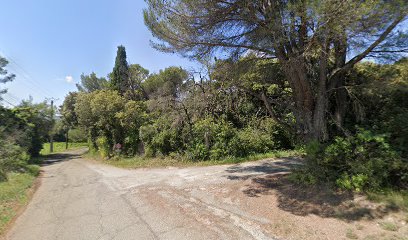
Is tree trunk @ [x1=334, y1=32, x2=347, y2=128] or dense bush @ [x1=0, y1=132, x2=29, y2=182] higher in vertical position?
tree trunk @ [x1=334, y1=32, x2=347, y2=128]

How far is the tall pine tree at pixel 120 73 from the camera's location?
25337 mm

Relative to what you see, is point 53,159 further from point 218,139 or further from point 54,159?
point 218,139

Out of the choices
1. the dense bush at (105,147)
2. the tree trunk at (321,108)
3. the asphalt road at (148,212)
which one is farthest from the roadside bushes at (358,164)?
the dense bush at (105,147)

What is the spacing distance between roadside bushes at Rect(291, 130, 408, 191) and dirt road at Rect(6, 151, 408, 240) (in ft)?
3.57

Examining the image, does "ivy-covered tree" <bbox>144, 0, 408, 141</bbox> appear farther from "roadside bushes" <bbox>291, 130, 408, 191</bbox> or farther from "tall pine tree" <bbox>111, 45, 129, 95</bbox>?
"tall pine tree" <bbox>111, 45, 129, 95</bbox>

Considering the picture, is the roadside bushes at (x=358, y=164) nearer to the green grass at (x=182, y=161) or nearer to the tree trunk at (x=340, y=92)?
the tree trunk at (x=340, y=92)

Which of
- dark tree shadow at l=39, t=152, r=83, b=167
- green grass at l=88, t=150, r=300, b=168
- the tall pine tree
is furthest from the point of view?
the tall pine tree

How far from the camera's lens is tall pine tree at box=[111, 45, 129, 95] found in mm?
25337

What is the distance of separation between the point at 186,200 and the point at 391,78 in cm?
633

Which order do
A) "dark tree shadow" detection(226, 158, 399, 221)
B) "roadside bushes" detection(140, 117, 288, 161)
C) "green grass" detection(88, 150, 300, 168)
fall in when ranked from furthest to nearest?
"roadside bushes" detection(140, 117, 288, 161) < "green grass" detection(88, 150, 300, 168) < "dark tree shadow" detection(226, 158, 399, 221)

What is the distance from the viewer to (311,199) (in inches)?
213

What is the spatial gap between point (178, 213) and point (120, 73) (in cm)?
2300

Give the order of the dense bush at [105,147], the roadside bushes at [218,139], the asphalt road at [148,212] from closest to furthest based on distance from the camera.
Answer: the asphalt road at [148,212], the roadside bushes at [218,139], the dense bush at [105,147]

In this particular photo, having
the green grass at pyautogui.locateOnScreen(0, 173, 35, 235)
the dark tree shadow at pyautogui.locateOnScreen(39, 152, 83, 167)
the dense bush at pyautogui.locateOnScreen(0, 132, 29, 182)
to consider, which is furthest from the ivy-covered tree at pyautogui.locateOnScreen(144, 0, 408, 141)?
the dark tree shadow at pyautogui.locateOnScreen(39, 152, 83, 167)
